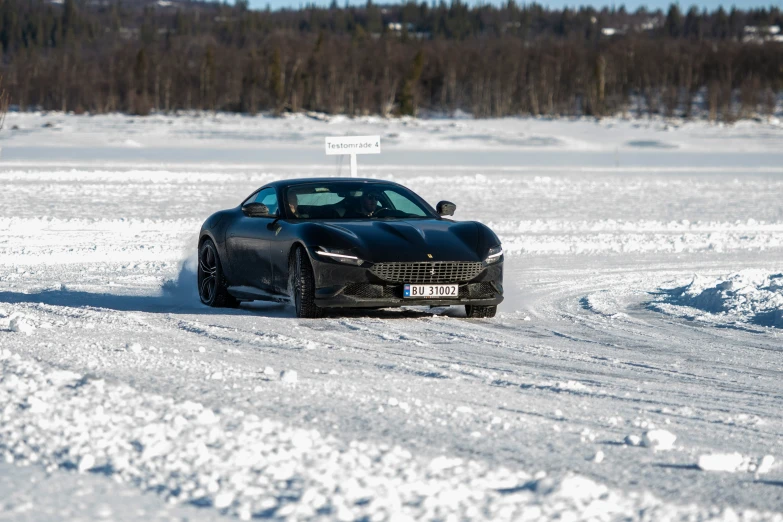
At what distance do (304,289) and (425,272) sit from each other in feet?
3.53

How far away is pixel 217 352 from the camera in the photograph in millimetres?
8695

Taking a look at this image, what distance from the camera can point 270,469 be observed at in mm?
5102

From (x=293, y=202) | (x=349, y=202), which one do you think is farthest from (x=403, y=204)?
(x=293, y=202)

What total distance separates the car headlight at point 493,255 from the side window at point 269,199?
2.18 m

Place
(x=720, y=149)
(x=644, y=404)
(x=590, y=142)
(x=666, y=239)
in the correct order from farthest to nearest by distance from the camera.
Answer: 1. (x=590, y=142)
2. (x=720, y=149)
3. (x=666, y=239)
4. (x=644, y=404)

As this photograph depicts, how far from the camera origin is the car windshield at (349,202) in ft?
38.3

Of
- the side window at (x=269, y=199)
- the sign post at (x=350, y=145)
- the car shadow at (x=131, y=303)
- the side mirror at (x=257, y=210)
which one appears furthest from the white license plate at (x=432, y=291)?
the sign post at (x=350, y=145)

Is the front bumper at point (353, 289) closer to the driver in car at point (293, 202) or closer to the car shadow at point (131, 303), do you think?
the car shadow at point (131, 303)

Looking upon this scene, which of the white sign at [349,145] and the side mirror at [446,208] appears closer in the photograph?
the side mirror at [446,208]

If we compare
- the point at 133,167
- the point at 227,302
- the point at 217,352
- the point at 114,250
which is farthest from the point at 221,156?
the point at 217,352

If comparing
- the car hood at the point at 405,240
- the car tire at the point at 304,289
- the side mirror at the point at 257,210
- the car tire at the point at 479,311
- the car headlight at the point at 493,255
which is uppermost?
the side mirror at the point at 257,210

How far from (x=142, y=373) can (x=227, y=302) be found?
4849 millimetres

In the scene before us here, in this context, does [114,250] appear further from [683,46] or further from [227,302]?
[683,46]

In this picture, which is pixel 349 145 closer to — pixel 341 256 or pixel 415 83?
pixel 341 256
